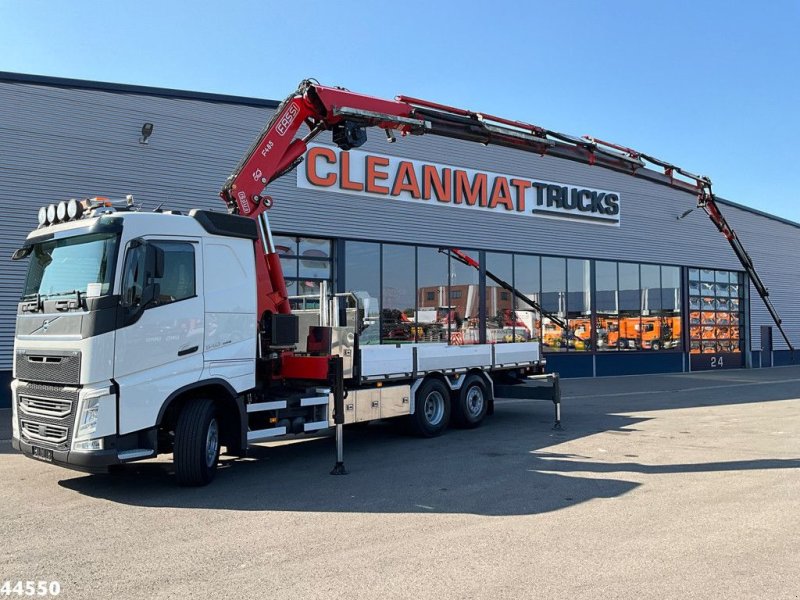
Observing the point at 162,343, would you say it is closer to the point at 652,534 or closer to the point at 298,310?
the point at 298,310

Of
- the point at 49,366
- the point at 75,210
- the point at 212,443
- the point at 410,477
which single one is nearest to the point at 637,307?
the point at 410,477

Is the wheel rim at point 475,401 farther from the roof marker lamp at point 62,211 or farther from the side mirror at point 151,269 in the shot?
the roof marker lamp at point 62,211

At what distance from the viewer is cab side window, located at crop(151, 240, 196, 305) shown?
297 inches

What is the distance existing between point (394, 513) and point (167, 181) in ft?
43.2

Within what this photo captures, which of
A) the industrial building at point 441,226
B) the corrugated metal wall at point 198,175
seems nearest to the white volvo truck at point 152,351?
the industrial building at point 441,226

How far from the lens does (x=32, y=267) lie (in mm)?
8109

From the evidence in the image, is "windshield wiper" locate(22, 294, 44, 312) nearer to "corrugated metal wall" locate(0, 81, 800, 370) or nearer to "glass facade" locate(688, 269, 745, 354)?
"corrugated metal wall" locate(0, 81, 800, 370)

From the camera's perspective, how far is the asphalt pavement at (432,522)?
473cm

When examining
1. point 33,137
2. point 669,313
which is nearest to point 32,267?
point 33,137

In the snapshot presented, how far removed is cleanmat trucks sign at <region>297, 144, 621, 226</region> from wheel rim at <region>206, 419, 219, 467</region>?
1211 centimetres

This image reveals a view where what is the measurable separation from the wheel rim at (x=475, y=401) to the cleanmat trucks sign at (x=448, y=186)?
30.8ft

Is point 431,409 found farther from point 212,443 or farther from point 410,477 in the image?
point 212,443

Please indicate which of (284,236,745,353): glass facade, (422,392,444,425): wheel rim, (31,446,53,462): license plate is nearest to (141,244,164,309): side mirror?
(31,446,53,462): license plate

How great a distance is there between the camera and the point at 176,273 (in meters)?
7.71
